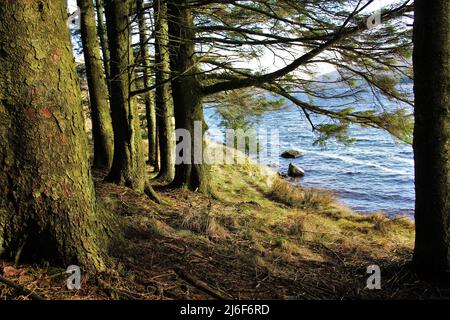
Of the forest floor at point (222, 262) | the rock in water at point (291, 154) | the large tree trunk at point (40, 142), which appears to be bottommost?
the forest floor at point (222, 262)

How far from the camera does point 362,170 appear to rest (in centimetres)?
1702

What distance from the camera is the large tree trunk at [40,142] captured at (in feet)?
7.41

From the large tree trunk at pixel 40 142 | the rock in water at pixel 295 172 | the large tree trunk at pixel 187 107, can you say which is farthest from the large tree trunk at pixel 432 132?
the rock in water at pixel 295 172

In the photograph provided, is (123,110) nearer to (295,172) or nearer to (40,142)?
(40,142)

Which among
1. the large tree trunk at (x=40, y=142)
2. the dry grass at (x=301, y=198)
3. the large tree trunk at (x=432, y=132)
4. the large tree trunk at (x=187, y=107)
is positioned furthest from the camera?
the dry grass at (x=301, y=198)

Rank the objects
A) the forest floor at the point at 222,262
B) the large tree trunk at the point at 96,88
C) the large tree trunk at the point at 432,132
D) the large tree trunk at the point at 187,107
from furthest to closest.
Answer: the large tree trunk at the point at 187,107 → the large tree trunk at the point at 96,88 → the large tree trunk at the point at 432,132 → the forest floor at the point at 222,262

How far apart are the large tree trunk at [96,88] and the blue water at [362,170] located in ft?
12.2

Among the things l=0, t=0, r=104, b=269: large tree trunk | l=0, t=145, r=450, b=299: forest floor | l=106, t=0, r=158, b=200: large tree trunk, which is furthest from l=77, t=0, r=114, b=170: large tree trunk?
l=0, t=0, r=104, b=269: large tree trunk

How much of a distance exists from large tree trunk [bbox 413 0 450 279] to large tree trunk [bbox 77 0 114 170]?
5.55m

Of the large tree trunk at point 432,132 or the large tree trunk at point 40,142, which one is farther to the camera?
the large tree trunk at point 432,132

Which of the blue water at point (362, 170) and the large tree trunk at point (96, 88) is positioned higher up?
the large tree trunk at point (96, 88)

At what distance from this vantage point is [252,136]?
51.7ft

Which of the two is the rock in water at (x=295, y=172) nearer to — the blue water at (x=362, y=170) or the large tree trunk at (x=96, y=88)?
the blue water at (x=362, y=170)
